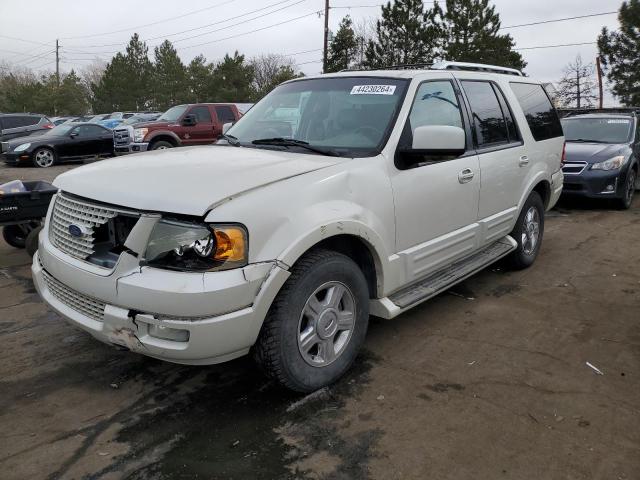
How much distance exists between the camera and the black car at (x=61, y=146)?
16.3m

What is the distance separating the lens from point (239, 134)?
4.13 metres

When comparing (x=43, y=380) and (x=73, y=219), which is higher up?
(x=73, y=219)

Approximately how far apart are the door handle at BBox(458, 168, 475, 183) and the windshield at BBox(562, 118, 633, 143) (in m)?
6.63

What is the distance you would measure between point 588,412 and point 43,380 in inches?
127

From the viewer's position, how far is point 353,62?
38562 mm

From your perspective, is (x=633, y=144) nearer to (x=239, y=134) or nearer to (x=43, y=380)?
(x=239, y=134)

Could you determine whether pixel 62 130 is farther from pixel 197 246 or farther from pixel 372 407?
pixel 372 407

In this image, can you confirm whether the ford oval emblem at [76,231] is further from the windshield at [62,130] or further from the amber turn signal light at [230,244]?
the windshield at [62,130]

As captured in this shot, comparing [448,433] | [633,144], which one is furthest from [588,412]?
[633,144]

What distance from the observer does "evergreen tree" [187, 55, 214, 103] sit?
48219 mm

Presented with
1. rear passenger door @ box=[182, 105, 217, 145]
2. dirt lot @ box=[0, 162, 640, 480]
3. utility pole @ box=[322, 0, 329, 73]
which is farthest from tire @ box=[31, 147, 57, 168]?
utility pole @ box=[322, 0, 329, 73]

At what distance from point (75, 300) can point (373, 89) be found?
2.38m

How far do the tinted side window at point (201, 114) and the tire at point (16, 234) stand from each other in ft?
32.4

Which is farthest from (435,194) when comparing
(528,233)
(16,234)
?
(16,234)
